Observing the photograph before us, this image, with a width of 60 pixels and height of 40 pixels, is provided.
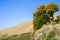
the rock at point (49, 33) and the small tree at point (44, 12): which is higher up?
the small tree at point (44, 12)

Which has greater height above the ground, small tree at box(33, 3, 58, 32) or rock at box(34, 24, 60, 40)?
small tree at box(33, 3, 58, 32)

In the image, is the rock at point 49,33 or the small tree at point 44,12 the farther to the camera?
the small tree at point 44,12

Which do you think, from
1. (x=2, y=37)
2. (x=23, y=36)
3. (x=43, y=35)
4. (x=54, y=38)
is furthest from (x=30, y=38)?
(x=54, y=38)

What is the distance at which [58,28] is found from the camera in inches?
1001

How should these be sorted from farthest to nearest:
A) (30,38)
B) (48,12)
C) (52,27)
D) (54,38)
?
(48,12), (30,38), (52,27), (54,38)

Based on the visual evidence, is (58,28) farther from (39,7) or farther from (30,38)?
(39,7)

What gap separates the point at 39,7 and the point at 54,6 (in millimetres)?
3395

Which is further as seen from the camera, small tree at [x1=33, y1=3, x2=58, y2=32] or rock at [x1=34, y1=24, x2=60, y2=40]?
small tree at [x1=33, y1=3, x2=58, y2=32]

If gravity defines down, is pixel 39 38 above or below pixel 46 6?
below

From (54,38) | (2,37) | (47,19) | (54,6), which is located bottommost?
(54,38)

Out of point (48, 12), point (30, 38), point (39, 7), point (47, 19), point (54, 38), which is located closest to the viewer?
point (54, 38)

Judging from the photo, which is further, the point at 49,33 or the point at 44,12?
the point at 44,12

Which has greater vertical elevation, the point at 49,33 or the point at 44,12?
the point at 44,12

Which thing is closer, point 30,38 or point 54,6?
point 30,38
